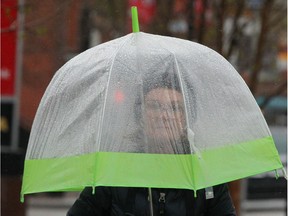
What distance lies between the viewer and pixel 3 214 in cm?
794

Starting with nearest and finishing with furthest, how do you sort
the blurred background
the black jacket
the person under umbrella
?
the person under umbrella, the black jacket, the blurred background

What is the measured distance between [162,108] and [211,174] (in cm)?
34

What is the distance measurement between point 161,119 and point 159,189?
36cm

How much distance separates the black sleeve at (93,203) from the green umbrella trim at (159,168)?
0.24 metres

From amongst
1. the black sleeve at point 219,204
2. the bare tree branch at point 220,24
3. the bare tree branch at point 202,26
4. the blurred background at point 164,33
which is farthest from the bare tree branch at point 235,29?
the black sleeve at point 219,204

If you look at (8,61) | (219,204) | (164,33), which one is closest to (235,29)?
(164,33)

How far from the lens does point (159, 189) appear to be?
11.1ft

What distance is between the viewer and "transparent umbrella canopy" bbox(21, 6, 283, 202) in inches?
123

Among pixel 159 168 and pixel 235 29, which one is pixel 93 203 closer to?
pixel 159 168

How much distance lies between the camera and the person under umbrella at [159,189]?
10.5 feet

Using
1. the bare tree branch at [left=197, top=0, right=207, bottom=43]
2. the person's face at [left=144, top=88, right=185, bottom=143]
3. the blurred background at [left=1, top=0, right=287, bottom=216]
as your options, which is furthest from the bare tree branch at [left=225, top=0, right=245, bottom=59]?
the person's face at [left=144, top=88, right=185, bottom=143]

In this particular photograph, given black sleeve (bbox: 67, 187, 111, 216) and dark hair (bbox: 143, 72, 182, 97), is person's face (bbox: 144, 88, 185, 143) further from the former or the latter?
black sleeve (bbox: 67, 187, 111, 216)

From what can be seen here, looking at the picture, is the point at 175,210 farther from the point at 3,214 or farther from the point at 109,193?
the point at 3,214

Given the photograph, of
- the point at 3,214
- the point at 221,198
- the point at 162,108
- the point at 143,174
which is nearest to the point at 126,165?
the point at 143,174
